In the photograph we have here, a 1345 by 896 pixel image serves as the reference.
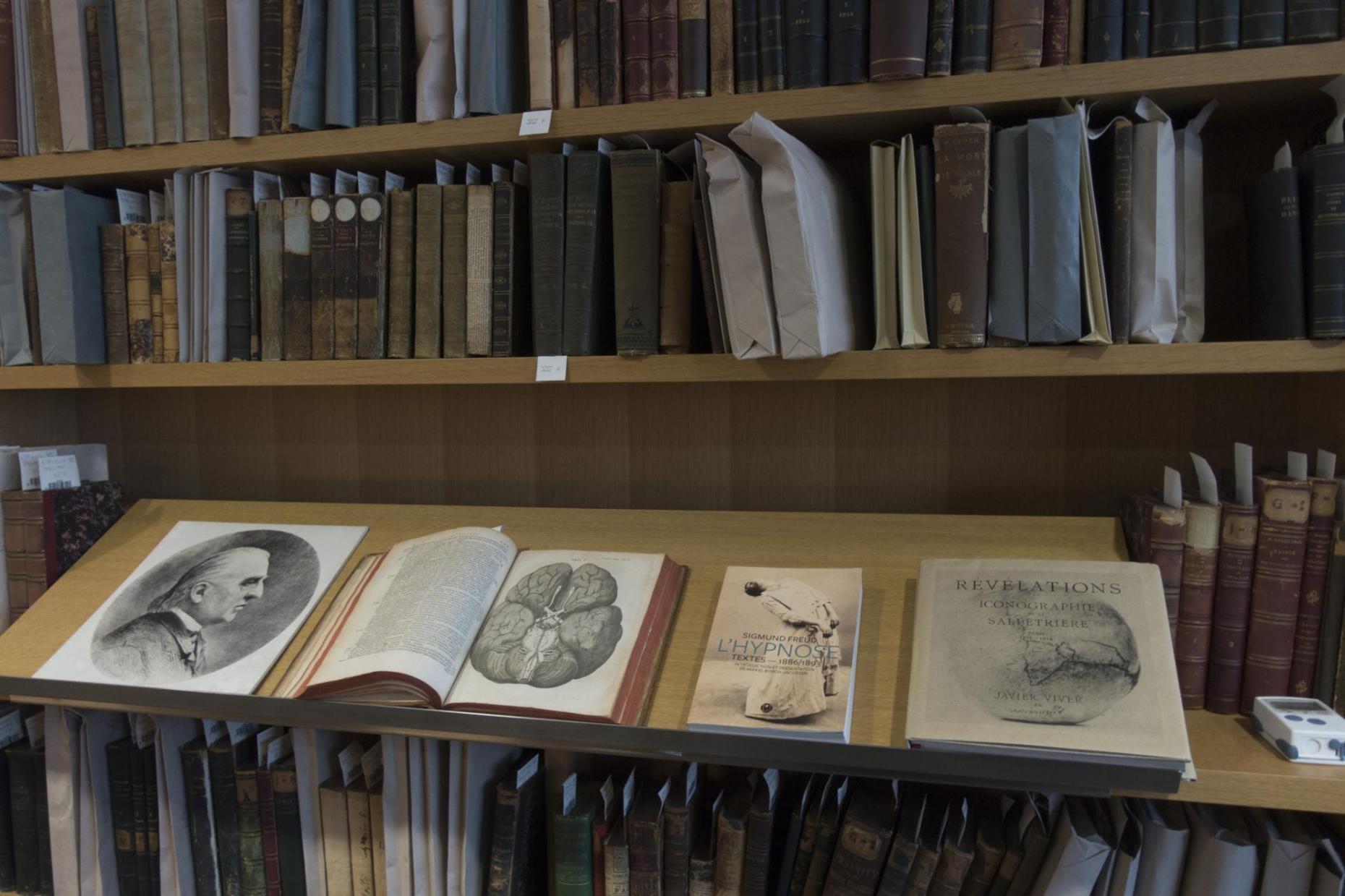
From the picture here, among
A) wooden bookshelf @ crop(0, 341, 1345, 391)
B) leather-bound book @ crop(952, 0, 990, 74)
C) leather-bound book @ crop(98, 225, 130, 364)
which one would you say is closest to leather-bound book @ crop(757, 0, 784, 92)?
leather-bound book @ crop(952, 0, 990, 74)

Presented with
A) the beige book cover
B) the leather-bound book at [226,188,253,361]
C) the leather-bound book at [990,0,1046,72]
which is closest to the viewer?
the beige book cover

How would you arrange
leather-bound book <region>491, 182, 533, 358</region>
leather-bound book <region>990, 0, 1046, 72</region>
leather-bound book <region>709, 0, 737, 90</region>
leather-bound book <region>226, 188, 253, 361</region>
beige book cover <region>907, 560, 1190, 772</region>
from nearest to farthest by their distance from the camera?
beige book cover <region>907, 560, 1190, 772</region> → leather-bound book <region>990, 0, 1046, 72</region> → leather-bound book <region>709, 0, 737, 90</region> → leather-bound book <region>491, 182, 533, 358</region> → leather-bound book <region>226, 188, 253, 361</region>

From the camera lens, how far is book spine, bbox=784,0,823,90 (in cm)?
109

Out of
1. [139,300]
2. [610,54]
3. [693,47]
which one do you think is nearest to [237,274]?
[139,300]

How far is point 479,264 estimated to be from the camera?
1241mm

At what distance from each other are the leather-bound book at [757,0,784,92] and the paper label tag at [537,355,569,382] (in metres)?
0.44

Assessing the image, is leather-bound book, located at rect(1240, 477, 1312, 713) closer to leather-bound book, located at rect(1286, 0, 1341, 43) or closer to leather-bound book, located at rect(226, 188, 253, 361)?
leather-bound book, located at rect(1286, 0, 1341, 43)

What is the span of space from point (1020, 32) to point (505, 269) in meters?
0.71

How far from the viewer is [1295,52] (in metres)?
0.96

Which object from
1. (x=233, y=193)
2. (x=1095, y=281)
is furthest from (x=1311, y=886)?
(x=233, y=193)

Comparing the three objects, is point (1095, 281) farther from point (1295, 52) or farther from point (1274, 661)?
point (1274, 661)

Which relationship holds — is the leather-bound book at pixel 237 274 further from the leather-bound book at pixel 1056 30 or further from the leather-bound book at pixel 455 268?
the leather-bound book at pixel 1056 30

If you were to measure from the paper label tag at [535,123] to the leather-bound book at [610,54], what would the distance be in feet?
0.25

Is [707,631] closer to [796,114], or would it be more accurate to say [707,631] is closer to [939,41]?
[796,114]
